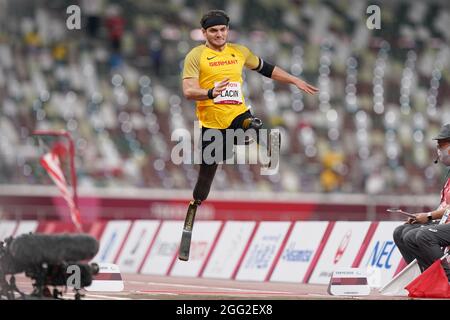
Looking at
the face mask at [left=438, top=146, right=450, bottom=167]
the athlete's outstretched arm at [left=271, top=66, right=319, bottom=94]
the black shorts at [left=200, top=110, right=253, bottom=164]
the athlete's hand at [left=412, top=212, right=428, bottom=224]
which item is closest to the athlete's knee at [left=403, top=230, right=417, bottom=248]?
the athlete's hand at [left=412, top=212, right=428, bottom=224]

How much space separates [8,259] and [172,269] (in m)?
10.8

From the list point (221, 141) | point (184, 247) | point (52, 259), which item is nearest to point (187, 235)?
point (184, 247)

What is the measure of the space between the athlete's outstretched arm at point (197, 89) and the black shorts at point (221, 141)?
1.62ft

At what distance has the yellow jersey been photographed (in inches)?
483

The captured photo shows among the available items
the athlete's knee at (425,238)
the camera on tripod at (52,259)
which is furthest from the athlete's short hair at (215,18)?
the camera on tripod at (52,259)

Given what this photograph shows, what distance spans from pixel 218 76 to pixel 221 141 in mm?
672

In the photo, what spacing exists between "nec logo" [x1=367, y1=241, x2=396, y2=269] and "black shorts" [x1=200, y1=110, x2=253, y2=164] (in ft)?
10.8

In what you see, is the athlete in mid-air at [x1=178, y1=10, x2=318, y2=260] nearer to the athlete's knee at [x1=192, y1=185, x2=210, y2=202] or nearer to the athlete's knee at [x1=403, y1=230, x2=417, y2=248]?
the athlete's knee at [x1=192, y1=185, x2=210, y2=202]

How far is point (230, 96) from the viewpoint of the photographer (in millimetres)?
12422

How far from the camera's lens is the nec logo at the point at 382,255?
15.1 meters

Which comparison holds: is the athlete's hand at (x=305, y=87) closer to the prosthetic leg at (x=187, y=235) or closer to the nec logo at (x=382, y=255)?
the prosthetic leg at (x=187, y=235)

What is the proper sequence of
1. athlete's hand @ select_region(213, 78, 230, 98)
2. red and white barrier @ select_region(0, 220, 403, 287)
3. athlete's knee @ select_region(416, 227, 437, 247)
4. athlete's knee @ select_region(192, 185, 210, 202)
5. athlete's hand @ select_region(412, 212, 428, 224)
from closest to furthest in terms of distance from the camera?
athlete's knee @ select_region(416, 227, 437, 247), athlete's hand @ select_region(213, 78, 230, 98), athlete's hand @ select_region(412, 212, 428, 224), athlete's knee @ select_region(192, 185, 210, 202), red and white barrier @ select_region(0, 220, 403, 287)

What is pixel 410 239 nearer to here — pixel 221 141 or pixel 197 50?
pixel 221 141
